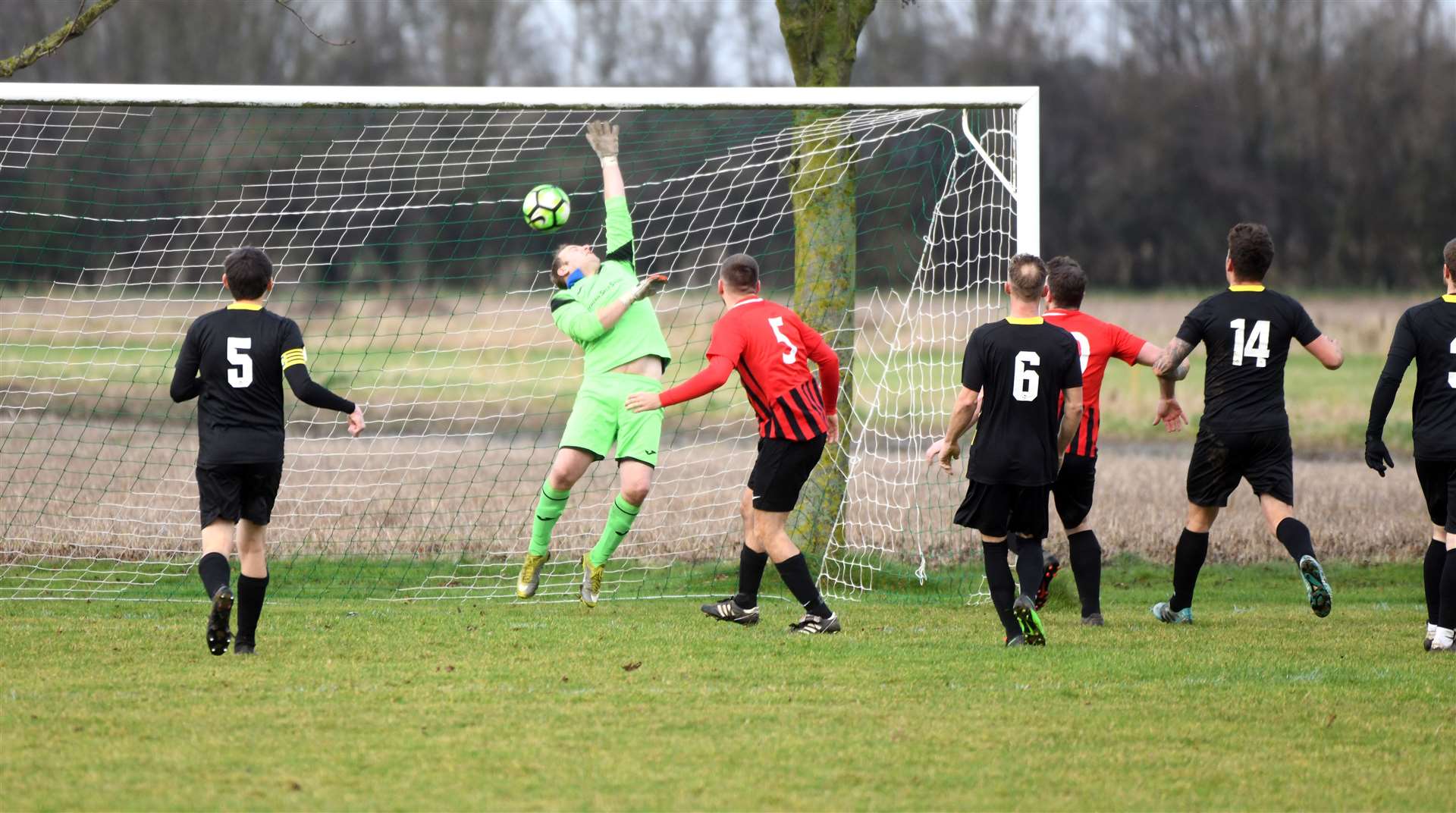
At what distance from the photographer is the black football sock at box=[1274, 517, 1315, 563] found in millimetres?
6500

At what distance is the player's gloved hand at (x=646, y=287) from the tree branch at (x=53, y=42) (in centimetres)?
348

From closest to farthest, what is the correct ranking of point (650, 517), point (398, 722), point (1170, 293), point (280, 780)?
point (280, 780) → point (398, 722) → point (650, 517) → point (1170, 293)

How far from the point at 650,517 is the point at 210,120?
20.8 metres

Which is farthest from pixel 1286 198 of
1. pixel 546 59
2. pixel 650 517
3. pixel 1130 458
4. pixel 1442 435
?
pixel 1442 435

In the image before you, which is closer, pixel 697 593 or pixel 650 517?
pixel 697 593

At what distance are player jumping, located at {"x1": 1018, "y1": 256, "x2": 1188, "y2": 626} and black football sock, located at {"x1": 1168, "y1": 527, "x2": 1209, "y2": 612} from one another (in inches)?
16.1

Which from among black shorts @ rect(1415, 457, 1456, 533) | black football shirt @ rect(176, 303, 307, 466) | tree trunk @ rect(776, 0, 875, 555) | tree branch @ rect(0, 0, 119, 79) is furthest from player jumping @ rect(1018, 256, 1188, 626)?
tree branch @ rect(0, 0, 119, 79)

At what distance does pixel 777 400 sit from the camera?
21.3 feet

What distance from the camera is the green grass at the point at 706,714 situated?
401 centimetres

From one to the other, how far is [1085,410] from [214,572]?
4208 mm

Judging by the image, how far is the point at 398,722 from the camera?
476cm

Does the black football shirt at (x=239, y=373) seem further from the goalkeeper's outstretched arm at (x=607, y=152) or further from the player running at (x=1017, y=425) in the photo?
the player running at (x=1017, y=425)

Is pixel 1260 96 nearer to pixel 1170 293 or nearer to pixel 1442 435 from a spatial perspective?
pixel 1170 293

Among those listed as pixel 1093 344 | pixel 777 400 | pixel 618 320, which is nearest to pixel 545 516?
pixel 618 320
